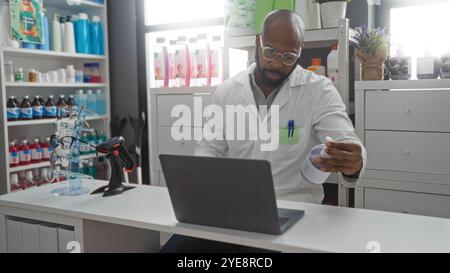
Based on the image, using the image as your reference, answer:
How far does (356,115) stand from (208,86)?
35.0 inches

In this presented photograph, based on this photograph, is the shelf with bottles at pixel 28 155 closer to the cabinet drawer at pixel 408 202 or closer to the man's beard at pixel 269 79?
the man's beard at pixel 269 79

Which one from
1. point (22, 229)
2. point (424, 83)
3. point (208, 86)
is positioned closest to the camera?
point (22, 229)

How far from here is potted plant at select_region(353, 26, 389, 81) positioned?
6.78ft

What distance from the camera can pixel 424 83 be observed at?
192cm

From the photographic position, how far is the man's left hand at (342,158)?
3.83ft

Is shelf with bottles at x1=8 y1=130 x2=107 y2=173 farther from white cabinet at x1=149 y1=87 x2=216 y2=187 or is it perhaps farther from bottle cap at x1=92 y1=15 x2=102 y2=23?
bottle cap at x1=92 y1=15 x2=102 y2=23

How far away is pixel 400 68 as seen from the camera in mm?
2066

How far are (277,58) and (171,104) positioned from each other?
116cm

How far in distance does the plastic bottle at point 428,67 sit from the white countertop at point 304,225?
108 centimetres

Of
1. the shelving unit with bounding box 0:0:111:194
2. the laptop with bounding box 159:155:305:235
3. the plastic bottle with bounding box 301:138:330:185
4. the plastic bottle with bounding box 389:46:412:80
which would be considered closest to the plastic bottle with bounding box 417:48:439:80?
the plastic bottle with bounding box 389:46:412:80

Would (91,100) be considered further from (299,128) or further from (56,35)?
(299,128)
